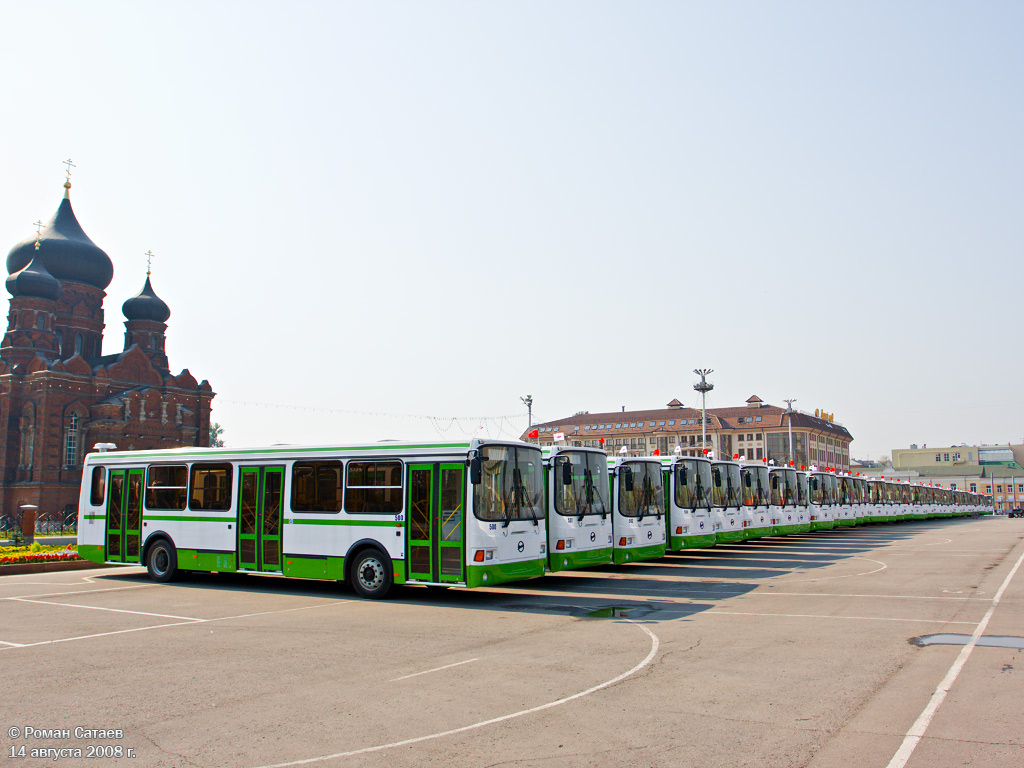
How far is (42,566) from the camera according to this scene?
20703 millimetres

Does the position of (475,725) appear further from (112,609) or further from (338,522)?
(112,609)

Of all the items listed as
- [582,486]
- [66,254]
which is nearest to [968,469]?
[66,254]

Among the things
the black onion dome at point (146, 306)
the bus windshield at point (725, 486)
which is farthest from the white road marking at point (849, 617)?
the black onion dome at point (146, 306)

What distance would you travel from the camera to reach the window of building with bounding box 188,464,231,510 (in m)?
16.7

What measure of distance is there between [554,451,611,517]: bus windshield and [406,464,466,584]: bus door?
2.80 m

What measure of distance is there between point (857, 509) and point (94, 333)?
5263cm

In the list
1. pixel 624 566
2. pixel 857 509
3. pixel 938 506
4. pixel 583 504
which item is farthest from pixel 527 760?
pixel 938 506

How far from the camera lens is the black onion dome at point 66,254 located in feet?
187

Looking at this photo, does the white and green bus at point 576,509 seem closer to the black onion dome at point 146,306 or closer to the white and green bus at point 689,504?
the white and green bus at point 689,504

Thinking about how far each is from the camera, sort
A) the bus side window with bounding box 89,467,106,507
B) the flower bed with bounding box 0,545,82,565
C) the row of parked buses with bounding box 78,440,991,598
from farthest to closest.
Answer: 1. the flower bed with bounding box 0,545,82,565
2. the bus side window with bounding box 89,467,106,507
3. the row of parked buses with bounding box 78,440,991,598

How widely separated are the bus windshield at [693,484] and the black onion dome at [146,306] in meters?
53.3

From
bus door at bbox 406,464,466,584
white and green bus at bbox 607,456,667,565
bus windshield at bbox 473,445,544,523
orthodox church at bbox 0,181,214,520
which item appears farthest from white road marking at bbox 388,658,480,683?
orthodox church at bbox 0,181,214,520

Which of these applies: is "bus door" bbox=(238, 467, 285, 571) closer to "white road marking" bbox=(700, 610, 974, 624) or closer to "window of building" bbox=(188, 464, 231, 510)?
"window of building" bbox=(188, 464, 231, 510)

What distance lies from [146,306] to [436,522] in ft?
189
